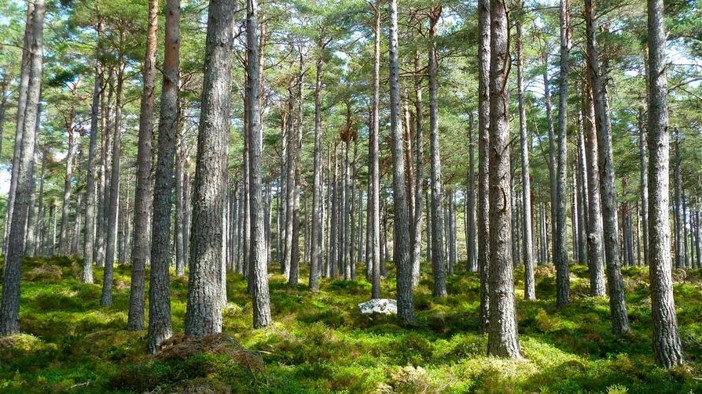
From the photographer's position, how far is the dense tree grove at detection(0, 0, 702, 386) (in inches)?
297

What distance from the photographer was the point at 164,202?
9172 mm

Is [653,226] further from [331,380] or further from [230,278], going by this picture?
[230,278]

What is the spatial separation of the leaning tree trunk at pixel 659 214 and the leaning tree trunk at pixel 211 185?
7029 millimetres

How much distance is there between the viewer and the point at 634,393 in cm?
648

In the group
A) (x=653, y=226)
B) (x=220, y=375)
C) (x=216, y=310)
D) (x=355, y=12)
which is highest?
(x=355, y=12)

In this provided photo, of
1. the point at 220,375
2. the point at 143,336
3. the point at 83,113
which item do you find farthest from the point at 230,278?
the point at 220,375

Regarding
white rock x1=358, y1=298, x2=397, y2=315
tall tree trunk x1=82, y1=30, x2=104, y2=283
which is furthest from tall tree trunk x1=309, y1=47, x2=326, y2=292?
tall tree trunk x1=82, y1=30, x2=104, y2=283

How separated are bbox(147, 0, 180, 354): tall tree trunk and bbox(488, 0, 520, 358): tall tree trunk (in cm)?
606

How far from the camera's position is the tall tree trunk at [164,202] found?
8.86 metres

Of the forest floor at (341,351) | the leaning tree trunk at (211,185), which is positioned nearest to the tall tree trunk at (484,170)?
the forest floor at (341,351)

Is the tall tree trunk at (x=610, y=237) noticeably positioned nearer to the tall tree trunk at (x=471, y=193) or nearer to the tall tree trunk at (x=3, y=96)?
the tall tree trunk at (x=471, y=193)

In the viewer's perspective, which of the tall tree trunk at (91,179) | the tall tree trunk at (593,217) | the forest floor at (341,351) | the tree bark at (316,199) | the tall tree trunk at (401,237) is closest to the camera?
the forest floor at (341,351)

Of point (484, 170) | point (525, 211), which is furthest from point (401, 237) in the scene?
point (525, 211)

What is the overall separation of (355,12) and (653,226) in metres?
11.6
